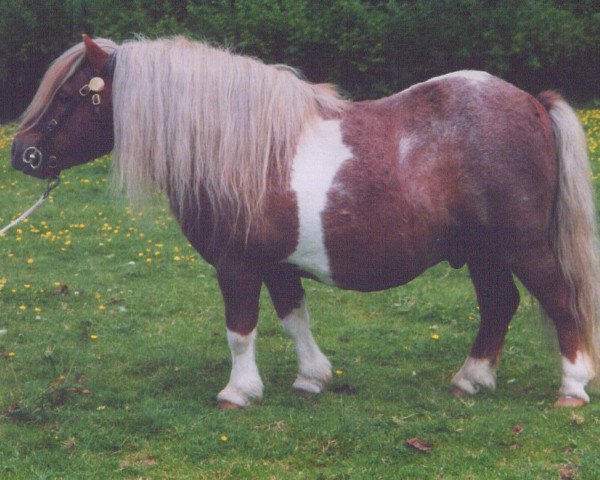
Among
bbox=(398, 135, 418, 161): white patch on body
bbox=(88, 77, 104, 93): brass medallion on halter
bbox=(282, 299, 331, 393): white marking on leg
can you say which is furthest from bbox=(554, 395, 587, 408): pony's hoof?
bbox=(88, 77, 104, 93): brass medallion on halter

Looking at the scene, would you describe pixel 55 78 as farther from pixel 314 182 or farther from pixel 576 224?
pixel 576 224

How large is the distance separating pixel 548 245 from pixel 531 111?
75 cm

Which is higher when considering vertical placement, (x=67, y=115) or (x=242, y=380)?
(x=67, y=115)

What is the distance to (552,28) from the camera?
17.1 metres

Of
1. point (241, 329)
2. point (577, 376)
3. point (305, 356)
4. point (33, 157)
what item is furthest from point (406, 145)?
point (33, 157)

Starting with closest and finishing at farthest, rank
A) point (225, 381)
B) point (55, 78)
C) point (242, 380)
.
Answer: point (55, 78) → point (242, 380) → point (225, 381)

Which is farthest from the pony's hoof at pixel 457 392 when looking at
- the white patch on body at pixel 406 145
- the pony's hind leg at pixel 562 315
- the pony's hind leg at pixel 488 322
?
the white patch on body at pixel 406 145

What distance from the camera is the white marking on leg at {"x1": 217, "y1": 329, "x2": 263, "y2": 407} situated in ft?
17.7

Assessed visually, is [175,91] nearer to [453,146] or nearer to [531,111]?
[453,146]

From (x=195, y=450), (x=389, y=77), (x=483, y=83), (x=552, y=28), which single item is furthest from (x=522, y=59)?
(x=195, y=450)

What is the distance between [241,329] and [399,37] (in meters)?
12.4

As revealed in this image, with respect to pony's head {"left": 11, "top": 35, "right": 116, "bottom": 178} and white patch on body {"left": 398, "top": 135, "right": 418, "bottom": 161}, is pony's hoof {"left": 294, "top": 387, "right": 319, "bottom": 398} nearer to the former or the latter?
white patch on body {"left": 398, "top": 135, "right": 418, "bottom": 161}

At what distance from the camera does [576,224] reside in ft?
17.0

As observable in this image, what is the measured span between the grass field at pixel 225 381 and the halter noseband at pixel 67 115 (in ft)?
2.15
